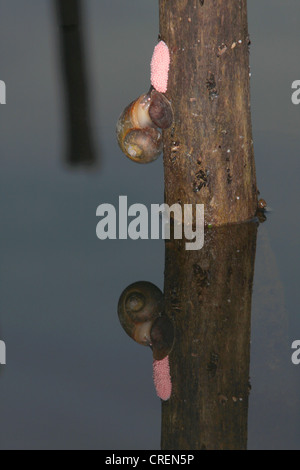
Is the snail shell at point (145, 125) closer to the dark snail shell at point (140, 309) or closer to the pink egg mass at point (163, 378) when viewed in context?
the dark snail shell at point (140, 309)

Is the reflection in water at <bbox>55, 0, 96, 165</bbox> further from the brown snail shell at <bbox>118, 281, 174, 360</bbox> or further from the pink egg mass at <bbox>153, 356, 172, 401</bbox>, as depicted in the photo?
the pink egg mass at <bbox>153, 356, 172, 401</bbox>

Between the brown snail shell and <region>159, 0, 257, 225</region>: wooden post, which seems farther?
<region>159, 0, 257, 225</region>: wooden post

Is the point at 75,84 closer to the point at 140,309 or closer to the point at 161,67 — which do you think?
the point at 161,67

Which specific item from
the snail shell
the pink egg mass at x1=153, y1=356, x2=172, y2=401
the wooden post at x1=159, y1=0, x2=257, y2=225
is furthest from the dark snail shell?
the snail shell

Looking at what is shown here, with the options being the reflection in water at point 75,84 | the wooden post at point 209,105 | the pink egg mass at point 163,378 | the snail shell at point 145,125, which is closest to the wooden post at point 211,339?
the pink egg mass at point 163,378

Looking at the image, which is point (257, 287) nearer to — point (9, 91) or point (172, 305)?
point (172, 305)
